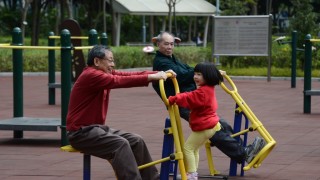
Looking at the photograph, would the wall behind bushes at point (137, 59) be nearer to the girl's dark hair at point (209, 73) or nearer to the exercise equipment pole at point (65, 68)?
the exercise equipment pole at point (65, 68)

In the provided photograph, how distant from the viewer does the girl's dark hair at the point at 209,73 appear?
8.40 m

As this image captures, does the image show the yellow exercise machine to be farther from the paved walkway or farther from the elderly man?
the paved walkway

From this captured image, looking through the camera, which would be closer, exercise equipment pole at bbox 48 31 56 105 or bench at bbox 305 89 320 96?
bench at bbox 305 89 320 96

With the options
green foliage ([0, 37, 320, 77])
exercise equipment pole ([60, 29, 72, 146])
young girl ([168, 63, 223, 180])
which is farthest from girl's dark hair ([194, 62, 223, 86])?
green foliage ([0, 37, 320, 77])

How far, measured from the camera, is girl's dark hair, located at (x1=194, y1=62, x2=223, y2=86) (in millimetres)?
8398

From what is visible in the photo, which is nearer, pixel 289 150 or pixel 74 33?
pixel 289 150

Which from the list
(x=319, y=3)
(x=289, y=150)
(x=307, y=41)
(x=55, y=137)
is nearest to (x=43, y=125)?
(x=55, y=137)

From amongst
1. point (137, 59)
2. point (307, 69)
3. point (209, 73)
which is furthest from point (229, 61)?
point (209, 73)

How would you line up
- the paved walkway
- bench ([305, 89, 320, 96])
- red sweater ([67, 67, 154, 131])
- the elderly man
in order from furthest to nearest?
bench ([305, 89, 320, 96]), the paved walkway, red sweater ([67, 67, 154, 131]), the elderly man

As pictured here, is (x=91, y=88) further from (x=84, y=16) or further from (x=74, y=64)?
(x=84, y=16)

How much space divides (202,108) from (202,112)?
0.04m

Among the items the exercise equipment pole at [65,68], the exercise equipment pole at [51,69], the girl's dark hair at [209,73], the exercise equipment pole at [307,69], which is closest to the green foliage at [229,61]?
the exercise equipment pole at [51,69]

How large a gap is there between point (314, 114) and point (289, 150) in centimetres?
498

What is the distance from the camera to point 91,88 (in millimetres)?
7812
